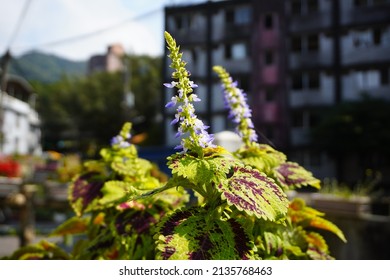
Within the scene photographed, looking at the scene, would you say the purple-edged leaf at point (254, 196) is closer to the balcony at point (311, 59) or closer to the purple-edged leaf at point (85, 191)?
the purple-edged leaf at point (85, 191)

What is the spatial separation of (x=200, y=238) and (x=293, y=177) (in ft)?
1.66

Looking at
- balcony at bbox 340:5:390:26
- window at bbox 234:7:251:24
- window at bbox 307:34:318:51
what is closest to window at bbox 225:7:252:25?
window at bbox 234:7:251:24

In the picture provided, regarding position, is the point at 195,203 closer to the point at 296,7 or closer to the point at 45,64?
the point at 45,64

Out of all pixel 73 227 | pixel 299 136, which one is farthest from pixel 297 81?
pixel 73 227

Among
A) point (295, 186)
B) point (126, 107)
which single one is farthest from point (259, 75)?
point (295, 186)

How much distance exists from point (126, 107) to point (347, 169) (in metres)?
14.2

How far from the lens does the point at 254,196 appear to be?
112cm

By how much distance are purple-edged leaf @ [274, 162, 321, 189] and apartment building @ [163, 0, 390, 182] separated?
21.1 meters

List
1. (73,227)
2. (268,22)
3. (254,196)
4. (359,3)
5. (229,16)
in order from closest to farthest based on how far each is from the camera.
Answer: (254,196), (73,227), (359,3), (268,22), (229,16)

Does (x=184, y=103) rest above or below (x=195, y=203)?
above

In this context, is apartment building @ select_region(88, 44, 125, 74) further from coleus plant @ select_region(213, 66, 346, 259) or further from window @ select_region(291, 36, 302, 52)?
window @ select_region(291, 36, 302, 52)

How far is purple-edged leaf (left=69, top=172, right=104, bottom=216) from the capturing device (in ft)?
5.63
